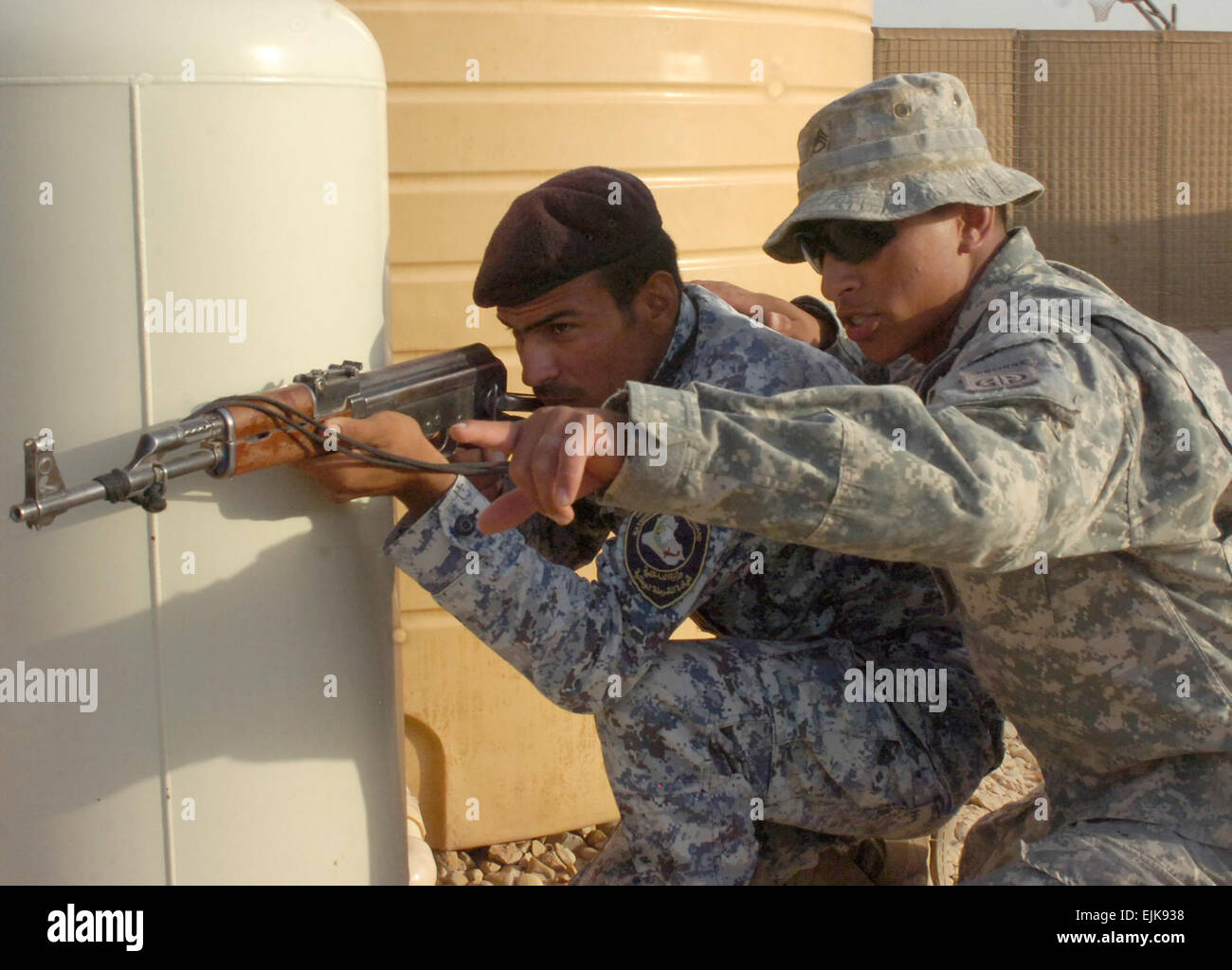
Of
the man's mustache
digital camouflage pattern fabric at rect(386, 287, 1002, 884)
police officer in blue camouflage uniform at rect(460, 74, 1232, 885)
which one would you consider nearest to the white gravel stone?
digital camouflage pattern fabric at rect(386, 287, 1002, 884)

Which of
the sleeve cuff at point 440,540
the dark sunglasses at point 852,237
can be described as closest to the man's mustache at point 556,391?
the sleeve cuff at point 440,540

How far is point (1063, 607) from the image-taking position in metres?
2.31

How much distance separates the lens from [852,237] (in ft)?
7.84

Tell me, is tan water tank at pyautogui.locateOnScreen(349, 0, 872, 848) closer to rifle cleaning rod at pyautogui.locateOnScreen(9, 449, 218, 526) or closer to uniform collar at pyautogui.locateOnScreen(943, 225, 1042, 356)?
uniform collar at pyautogui.locateOnScreen(943, 225, 1042, 356)

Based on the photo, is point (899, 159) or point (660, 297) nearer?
point (899, 159)

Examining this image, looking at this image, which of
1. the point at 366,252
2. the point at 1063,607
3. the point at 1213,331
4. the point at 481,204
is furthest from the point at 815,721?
the point at 1213,331

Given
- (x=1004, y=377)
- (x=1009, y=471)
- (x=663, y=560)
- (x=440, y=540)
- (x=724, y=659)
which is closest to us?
(x=1009, y=471)

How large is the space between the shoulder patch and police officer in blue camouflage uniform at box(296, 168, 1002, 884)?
2.08 feet

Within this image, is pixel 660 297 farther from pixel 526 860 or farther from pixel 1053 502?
pixel 526 860

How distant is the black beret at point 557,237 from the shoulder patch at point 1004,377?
3.01 feet

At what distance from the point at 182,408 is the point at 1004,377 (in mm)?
1178

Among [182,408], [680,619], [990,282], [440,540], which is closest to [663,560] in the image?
[680,619]

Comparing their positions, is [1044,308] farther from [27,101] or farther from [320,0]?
[27,101]
